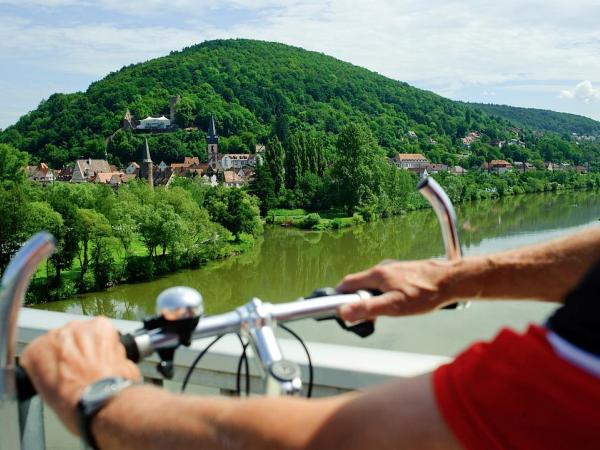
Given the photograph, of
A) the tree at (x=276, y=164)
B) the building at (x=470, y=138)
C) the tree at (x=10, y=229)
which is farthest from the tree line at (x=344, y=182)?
the building at (x=470, y=138)

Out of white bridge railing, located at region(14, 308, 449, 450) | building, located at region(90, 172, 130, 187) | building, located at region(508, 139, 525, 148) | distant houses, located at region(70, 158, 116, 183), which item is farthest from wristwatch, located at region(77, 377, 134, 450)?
building, located at region(508, 139, 525, 148)

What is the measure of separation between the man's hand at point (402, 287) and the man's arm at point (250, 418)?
1.16 feet

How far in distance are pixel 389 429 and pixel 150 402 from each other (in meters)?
0.27

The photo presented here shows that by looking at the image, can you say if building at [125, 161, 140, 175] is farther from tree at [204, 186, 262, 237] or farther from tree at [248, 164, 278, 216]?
tree at [204, 186, 262, 237]

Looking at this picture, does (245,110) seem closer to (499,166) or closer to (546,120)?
(499,166)

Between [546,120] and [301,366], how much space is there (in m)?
137

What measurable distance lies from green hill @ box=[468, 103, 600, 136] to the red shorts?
12811 centimetres

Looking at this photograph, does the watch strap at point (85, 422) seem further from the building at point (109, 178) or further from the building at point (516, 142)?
the building at point (516, 142)

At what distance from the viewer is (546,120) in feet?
414

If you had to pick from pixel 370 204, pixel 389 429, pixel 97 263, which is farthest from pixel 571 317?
pixel 370 204

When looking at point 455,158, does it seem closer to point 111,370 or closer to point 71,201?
point 71,201

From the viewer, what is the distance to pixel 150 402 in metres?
0.67

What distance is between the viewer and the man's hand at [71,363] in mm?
723

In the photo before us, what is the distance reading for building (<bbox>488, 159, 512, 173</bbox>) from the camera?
2670 inches
